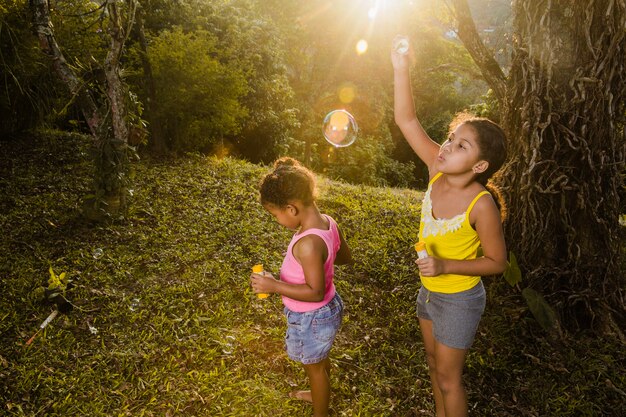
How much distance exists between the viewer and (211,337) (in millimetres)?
3453

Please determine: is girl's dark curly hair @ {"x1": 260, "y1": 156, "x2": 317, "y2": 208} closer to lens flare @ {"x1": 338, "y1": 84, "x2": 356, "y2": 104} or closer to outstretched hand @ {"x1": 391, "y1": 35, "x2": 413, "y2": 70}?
outstretched hand @ {"x1": 391, "y1": 35, "x2": 413, "y2": 70}

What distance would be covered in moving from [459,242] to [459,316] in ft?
1.16

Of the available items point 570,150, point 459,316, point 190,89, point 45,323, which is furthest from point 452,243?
point 190,89

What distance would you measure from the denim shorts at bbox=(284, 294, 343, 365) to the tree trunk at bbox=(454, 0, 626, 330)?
89.0 inches

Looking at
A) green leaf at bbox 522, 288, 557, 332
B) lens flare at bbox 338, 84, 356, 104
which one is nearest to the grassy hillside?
green leaf at bbox 522, 288, 557, 332

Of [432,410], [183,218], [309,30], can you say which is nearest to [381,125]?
[309,30]

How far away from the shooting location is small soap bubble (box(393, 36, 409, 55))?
2260 millimetres

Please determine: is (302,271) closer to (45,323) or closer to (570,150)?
(45,323)

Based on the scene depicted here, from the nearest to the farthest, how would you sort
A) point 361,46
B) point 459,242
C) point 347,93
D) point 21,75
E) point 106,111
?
point 459,242
point 106,111
point 21,75
point 361,46
point 347,93

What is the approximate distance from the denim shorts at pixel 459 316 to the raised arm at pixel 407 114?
0.68 m

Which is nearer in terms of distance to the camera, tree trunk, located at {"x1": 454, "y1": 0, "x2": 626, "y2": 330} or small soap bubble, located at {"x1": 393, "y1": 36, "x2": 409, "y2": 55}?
small soap bubble, located at {"x1": 393, "y1": 36, "x2": 409, "y2": 55}

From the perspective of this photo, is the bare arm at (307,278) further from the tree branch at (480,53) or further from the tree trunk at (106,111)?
the tree trunk at (106,111)

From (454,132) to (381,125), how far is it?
1723cm

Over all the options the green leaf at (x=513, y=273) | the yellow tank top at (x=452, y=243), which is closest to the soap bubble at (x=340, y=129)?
the green leaf at (x=513, y=273)
